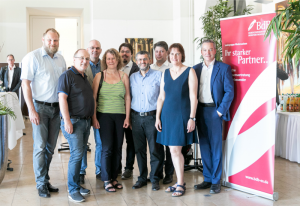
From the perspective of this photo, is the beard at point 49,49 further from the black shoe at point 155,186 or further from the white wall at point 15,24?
the white wall at point 15,24

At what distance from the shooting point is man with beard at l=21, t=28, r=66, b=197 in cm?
325

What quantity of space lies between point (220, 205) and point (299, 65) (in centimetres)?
344

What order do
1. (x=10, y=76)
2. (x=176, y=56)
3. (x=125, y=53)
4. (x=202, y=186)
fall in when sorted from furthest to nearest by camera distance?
(x=10, y=76), (x=125, y=53), (x=202, y=186), (x=176, y=56)

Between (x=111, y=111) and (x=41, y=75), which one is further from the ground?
(x=41, y=75)

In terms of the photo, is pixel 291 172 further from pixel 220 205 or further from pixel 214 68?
pixel 214 68

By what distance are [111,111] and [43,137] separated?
2.56 ft

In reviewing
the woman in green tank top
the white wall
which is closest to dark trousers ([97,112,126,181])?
the woman in green tank top

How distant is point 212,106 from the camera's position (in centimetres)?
349

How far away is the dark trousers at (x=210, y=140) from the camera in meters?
3.51

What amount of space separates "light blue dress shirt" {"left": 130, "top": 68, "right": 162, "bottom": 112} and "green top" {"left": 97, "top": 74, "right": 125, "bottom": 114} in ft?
Answer: 0.63

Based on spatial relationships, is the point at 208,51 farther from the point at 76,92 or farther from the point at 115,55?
the point at 76,92

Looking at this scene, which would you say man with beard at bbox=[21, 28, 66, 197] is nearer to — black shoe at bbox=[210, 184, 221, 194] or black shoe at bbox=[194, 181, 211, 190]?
black shoe at bbox=[194, 181, 211, 190]

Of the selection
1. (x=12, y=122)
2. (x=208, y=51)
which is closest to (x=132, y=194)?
(x=208, y=51)

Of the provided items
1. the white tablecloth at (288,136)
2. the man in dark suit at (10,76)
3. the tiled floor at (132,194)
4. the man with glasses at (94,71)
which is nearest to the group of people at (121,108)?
the tiled floor at (132,194)
